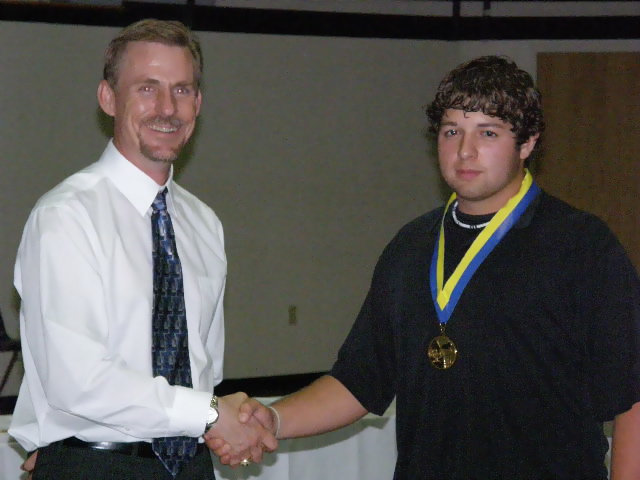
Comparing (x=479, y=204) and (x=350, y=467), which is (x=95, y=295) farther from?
(x=350, y=467)

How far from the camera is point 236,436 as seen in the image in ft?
8.98

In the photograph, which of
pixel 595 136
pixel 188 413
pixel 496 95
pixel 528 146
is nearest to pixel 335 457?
pixel 188 413

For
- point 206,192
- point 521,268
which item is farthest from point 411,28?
point 521,268

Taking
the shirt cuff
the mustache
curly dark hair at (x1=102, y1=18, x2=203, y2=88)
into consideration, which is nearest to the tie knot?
the mustache

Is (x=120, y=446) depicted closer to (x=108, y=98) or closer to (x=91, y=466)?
(x=91, y=466)

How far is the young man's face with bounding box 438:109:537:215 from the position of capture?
2357mm

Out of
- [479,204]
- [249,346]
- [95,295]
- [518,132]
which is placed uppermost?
[518,132]

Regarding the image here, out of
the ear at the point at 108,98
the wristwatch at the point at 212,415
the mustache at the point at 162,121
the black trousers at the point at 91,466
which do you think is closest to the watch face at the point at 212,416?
the wristwatch at the point at 212,415

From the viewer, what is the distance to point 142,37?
2.65 meters

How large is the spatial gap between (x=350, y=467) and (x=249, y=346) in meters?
4.46

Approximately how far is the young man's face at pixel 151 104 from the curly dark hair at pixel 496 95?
77 centimetres

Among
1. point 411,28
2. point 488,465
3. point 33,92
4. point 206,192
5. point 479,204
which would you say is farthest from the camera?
point 411,28

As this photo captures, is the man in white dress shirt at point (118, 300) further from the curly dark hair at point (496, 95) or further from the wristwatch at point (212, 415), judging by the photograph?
the curly dark hair at point (496, 95)

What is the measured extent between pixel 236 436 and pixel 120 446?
435mm
